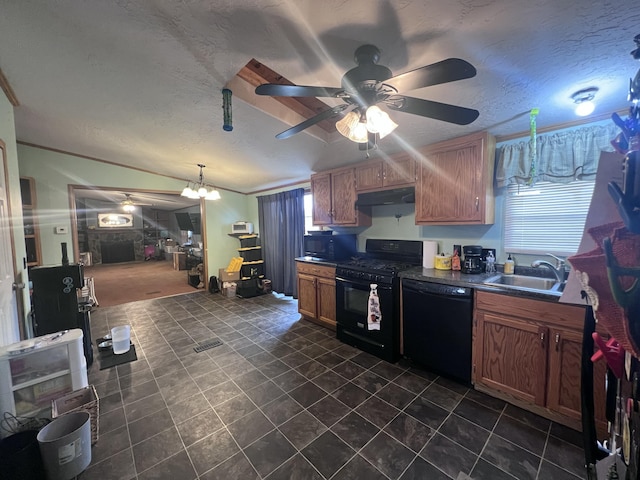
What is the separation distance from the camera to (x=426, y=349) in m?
2.37

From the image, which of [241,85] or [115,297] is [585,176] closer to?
[241,85]

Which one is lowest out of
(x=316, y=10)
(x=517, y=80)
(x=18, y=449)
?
(x=18, y=449)

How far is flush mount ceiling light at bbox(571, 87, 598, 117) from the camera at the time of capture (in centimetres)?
168

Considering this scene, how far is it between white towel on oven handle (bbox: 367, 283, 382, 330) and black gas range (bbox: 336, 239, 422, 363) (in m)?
0.03

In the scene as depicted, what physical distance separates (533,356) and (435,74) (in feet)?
6.52

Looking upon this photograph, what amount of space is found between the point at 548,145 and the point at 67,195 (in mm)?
6289

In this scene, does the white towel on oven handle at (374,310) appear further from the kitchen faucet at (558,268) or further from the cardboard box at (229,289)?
the cardboard box at (229,289)

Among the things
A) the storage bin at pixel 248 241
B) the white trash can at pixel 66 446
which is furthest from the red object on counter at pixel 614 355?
the storage bin at pixel 248 241

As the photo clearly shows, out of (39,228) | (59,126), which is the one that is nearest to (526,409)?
(59,126)

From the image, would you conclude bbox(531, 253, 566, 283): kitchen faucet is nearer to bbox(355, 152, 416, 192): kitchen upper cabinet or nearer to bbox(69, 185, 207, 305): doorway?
bbox(355, 152, 416, 192): kitchen upper cabinet

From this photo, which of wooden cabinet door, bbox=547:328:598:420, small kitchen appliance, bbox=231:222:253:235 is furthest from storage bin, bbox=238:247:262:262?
wooden cabinet door, bbox=547:328:598:420

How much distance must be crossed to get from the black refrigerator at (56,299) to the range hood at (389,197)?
126 inches

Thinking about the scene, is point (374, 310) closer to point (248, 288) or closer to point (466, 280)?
point (466, 280)

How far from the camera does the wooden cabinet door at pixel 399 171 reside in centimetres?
276
